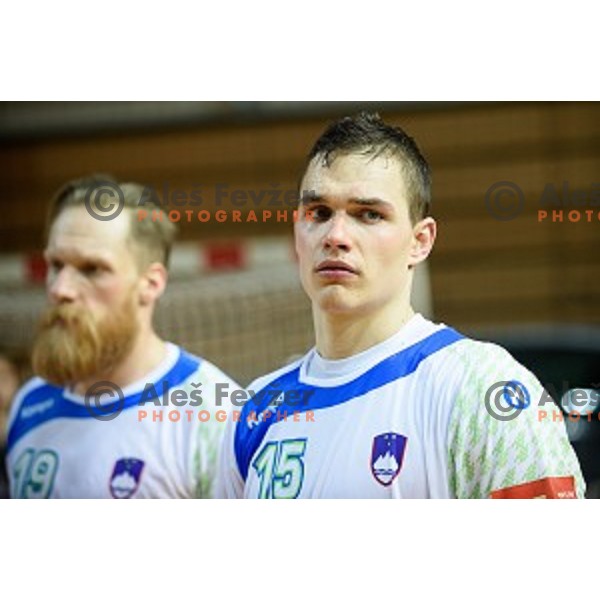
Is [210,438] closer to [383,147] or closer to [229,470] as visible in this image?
[229,470]

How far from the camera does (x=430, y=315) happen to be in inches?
165

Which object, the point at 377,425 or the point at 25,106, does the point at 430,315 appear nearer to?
the point at 377,425

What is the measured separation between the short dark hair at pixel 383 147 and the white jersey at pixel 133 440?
825mm

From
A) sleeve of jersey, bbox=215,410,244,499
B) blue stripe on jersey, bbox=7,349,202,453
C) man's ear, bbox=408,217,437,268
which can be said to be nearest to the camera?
man's ear, bbox=408,217,437,268

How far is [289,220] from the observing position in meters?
4.41

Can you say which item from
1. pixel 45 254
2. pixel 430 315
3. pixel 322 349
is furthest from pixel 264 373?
pixel 45 254

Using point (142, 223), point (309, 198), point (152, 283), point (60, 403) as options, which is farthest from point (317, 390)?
point (60, 403)

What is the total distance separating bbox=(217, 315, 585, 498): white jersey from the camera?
3.82 metres

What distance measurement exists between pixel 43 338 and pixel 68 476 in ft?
1.52

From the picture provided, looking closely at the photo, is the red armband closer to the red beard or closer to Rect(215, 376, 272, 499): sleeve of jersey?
Rect(215, 376, 272, 499): sleeve of jersey

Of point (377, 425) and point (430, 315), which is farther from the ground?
point (430, 315)

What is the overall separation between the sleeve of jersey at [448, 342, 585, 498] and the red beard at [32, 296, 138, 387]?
46.3 inches

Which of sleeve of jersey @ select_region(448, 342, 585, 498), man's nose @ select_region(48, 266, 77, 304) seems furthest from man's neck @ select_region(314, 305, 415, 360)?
man's nose @ select_region(48, 266, 77, 304)

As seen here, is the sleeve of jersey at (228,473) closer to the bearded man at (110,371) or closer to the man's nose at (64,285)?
the bearded man at (110,371)
